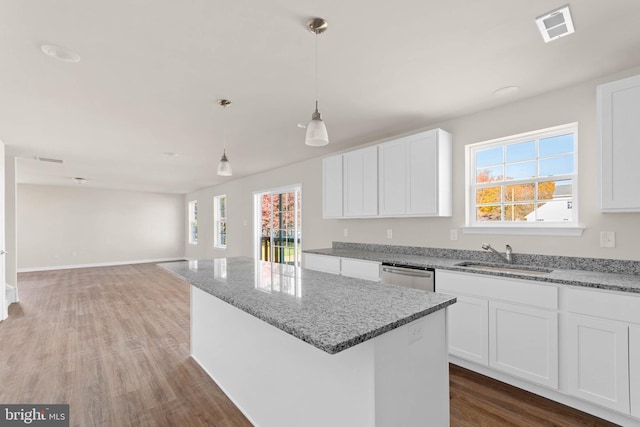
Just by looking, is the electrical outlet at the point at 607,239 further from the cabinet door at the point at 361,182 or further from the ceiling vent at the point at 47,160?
the ceiling vent at the point at 47,160

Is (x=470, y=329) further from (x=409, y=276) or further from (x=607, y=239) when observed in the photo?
(x=607, y=239)

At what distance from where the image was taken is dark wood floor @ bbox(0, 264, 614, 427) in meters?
2.05

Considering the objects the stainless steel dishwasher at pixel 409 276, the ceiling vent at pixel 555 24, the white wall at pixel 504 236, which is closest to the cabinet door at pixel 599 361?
the white wall at pixel 504 236

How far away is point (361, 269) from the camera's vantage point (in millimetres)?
3404

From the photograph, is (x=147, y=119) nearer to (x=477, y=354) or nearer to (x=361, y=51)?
(x=361, y=51)

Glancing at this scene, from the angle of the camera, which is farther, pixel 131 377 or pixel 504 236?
pixel 504 236

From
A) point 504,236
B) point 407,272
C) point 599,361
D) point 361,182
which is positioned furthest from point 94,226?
point 599,361

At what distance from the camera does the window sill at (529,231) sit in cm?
249

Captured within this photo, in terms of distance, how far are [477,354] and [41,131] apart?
16.9ft

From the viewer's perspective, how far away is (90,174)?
6.50 metres

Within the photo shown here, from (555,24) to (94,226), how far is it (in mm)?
10885

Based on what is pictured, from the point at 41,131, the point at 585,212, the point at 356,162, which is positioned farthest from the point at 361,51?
the point at 41,131

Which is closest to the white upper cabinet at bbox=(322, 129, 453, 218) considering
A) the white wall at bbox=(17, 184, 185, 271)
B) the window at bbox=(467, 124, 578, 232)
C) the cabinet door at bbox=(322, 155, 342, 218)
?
the cabinet door at bbox=(322, 155, 342, 218)

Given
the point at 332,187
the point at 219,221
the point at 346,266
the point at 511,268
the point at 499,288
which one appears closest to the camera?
the point at 499,288
